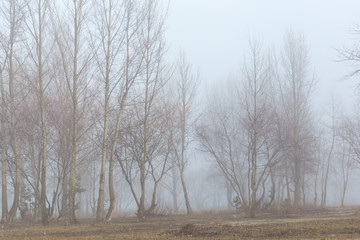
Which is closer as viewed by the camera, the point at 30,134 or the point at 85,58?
the point at 85,58

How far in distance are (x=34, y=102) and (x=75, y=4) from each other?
15.7 ft

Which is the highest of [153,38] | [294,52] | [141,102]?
[294,52]

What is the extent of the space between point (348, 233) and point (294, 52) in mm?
21985

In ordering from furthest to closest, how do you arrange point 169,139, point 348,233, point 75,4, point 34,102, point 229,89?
point 229,89, point 169,139, point 34,102, point 75,4, point 348,233

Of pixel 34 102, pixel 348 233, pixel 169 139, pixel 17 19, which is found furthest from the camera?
pixel 169 139

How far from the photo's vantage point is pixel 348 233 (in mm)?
6980

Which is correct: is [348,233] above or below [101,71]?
below

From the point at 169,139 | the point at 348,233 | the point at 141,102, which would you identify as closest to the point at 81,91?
the point at 141,102

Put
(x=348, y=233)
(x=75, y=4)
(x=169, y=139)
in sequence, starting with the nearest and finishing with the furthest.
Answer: (x=348, y=233), (x=75, y=4), (x=169, y=139)

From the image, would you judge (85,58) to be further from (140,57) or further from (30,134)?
(30,134)

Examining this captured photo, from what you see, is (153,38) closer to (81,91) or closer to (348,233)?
(81,91)

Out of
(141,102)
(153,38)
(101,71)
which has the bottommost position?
(141,102)

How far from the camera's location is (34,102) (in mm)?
15352

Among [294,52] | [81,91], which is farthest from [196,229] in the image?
[294,52]
